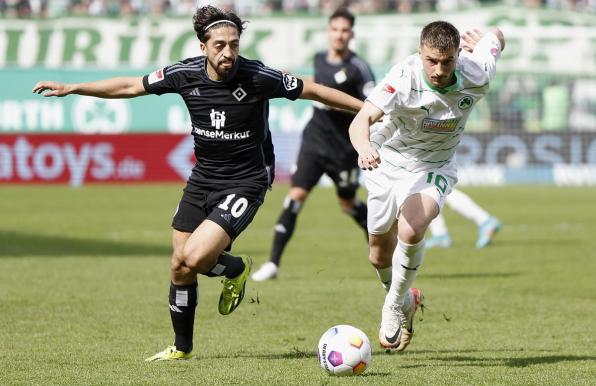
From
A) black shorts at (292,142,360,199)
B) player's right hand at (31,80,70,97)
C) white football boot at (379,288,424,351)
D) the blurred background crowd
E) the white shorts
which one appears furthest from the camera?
the blurred background crowd

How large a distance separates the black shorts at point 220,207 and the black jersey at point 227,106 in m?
0.07

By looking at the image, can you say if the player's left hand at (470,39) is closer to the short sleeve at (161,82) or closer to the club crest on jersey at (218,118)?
the club crest on jersey at (218,118)

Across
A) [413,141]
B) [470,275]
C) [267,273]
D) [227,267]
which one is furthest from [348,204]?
[227,267]

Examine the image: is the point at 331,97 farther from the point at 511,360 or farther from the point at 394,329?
the point at 511,360

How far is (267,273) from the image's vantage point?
1222 cm

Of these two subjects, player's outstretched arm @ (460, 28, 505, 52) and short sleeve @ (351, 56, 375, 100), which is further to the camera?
short sleeve @ (351, 56, 375, 100)

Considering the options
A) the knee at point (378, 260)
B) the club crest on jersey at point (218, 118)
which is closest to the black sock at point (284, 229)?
the knee at point (378, 260)

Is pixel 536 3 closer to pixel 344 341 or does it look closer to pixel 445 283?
pixel 445 283

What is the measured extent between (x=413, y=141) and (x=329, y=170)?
4.55 m

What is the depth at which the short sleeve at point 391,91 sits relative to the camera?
24.1ft

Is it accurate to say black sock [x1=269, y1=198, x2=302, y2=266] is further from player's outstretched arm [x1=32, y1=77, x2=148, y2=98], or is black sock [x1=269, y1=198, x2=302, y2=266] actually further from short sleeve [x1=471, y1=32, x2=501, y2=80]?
player's outstretched arm [x1=32, y1=77, x2=148, y2=98]

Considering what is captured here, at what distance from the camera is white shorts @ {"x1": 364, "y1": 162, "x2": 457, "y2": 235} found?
25.9ft

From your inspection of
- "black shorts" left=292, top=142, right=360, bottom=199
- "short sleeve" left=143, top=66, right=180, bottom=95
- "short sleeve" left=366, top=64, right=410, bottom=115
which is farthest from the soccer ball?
"black shorts" left=292, top=142, right=360, bottom=199

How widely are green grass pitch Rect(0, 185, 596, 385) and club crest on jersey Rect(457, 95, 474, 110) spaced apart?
1643mm
